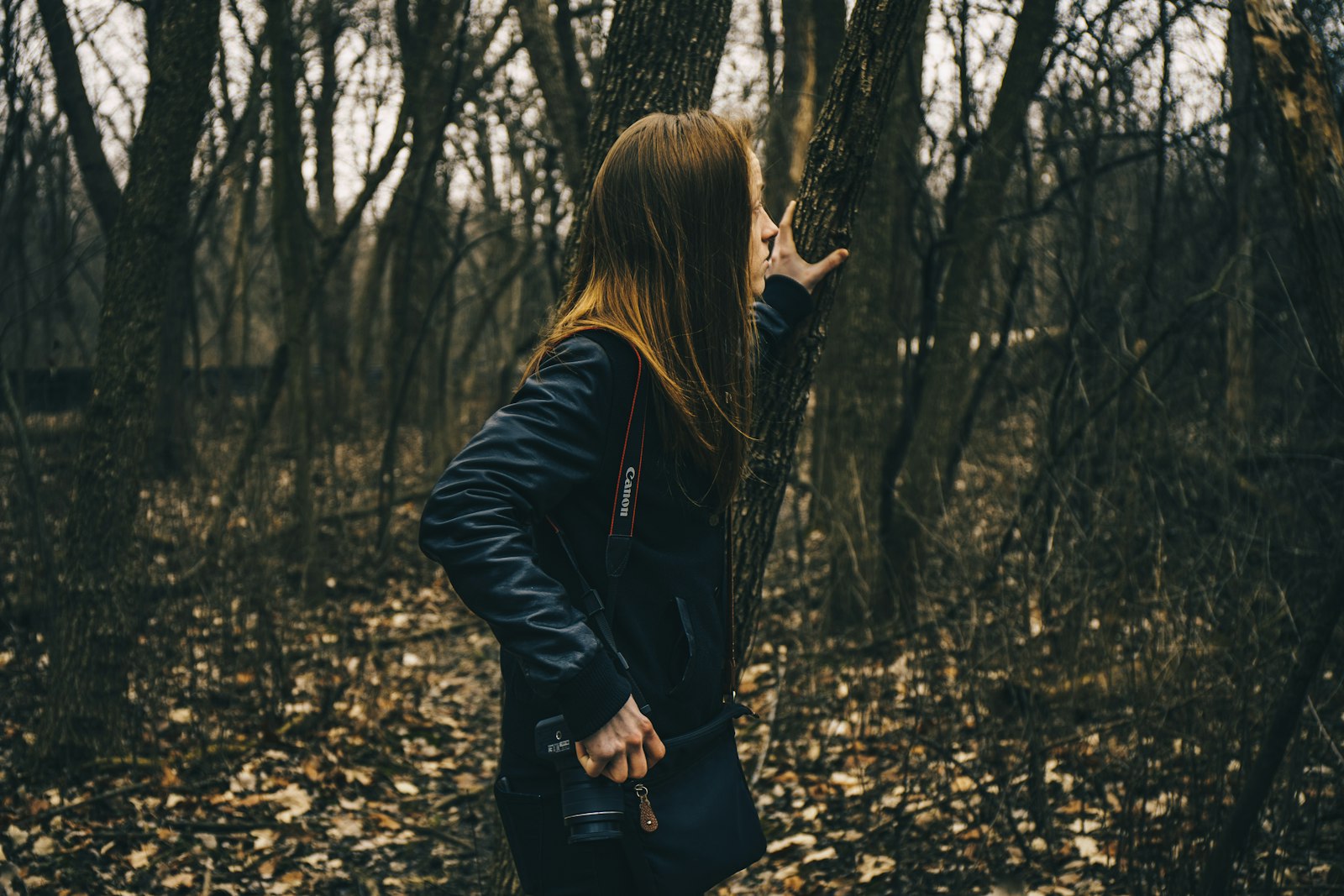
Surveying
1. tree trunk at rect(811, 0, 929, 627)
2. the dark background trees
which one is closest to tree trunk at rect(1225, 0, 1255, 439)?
the dark background trees

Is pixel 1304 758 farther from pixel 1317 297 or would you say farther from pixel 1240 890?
pixel 1317 297

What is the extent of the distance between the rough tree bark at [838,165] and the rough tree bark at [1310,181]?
92 centimetres

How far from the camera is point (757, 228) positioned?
1998 millimetres

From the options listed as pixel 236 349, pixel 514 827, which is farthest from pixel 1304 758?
pixel 236 349

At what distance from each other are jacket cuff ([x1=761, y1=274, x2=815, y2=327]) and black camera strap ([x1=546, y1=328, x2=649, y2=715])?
0.65 metres

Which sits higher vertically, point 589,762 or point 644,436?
point 644,436

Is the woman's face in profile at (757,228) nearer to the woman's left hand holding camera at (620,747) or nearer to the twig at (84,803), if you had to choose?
the woman's left hand holding camera at (620,747)

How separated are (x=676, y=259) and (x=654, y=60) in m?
1.54

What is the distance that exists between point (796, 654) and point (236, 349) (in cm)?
2253

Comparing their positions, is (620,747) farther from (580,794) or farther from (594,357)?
(594,357)

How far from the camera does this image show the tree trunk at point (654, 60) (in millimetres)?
3152

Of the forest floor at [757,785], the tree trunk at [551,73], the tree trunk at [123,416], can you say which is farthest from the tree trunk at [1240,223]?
the tree trunk at [123,416]

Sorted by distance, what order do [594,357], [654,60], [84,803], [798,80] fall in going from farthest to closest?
[798,80]
[84,803]
[654,60]
[594,357]

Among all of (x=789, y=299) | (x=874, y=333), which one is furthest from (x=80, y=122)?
(x=789, y=299)
